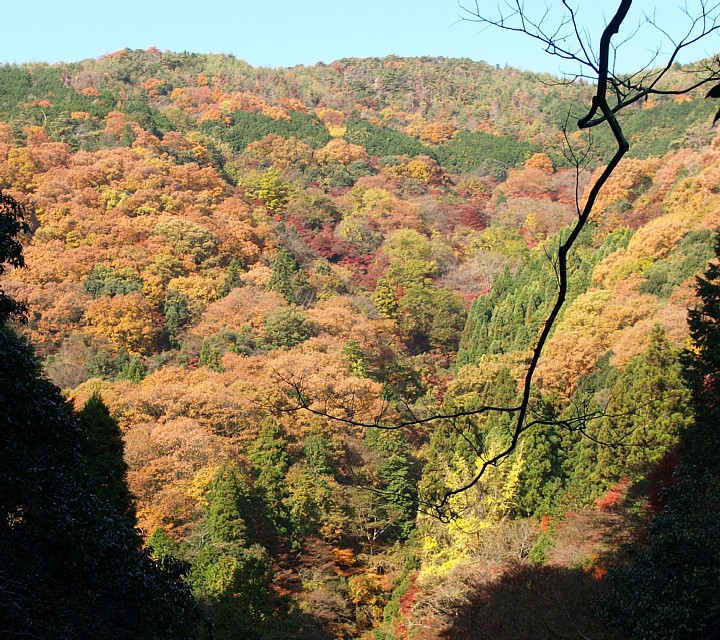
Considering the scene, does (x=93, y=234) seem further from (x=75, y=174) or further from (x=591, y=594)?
(x=591, y=594)

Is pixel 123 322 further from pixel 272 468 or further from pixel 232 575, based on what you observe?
pixel 232 575

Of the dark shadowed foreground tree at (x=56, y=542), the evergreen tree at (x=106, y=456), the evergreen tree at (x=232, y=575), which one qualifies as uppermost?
the dark shadowed foreground tree at (x=56, y=542)

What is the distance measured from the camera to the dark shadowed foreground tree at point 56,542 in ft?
21.0

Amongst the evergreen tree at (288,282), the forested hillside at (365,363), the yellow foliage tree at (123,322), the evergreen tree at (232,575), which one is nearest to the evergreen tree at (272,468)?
the forested hillside at (365,363)

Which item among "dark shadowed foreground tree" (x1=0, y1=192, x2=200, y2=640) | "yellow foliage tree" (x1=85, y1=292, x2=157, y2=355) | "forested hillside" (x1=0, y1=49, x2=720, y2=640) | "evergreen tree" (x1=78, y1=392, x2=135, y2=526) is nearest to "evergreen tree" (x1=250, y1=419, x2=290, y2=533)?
"forested hillside" (x1=0, y1=49, x2=720, y2=640)

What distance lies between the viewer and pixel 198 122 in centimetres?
5941

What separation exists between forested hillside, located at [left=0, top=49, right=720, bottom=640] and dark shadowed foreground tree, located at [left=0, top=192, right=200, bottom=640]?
0.07m

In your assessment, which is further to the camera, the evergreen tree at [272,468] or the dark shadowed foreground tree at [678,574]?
the evergreen tree at [272,468]

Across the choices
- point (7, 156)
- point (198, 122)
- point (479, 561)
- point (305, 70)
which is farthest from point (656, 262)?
point (305, 70)

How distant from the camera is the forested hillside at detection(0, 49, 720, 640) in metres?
12.5

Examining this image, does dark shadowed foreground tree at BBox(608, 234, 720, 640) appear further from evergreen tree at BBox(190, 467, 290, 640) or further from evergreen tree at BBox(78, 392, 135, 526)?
evergreen tree at BBox(78, 392, 135, 526)

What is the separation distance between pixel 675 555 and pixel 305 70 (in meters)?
73.9

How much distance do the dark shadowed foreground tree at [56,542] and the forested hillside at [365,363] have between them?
0.07 metres

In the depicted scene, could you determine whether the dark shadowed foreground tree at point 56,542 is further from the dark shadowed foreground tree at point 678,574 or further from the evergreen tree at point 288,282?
the evergreen tree at point 288,282
